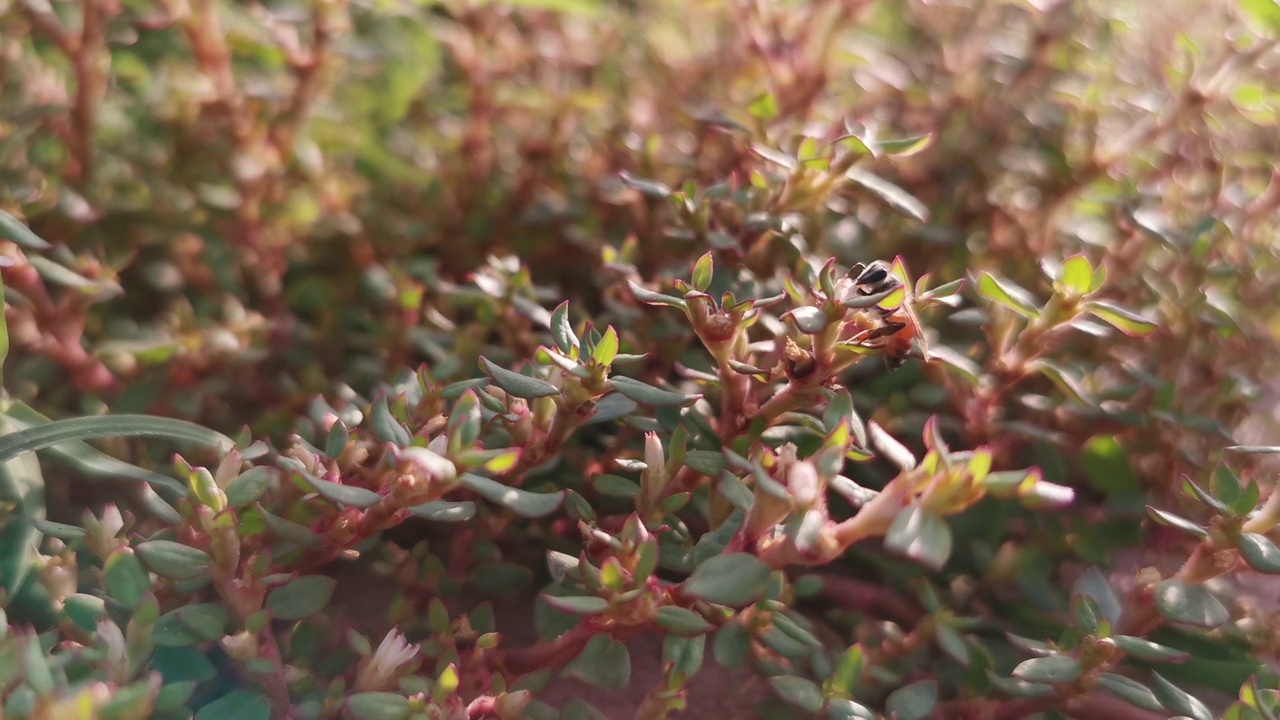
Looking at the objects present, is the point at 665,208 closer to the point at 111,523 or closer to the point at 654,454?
the point at 654,454

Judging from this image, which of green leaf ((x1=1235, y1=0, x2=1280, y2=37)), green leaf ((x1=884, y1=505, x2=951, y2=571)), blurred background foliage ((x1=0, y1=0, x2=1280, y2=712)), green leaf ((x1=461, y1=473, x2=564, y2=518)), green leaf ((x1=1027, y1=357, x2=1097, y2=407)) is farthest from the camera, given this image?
green leaf ((x1=1235, y1=0, x2=1280, y2=37))

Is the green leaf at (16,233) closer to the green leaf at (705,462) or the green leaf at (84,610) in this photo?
→ the green leaf at (84,610)

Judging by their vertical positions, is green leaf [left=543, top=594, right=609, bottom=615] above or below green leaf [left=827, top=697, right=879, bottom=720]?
above

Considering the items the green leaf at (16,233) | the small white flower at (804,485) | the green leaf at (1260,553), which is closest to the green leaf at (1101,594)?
the green leaf at (1260,553)

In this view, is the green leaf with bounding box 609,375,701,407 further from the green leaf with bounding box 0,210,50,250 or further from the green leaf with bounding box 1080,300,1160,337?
the green leaf with bounding box 0,210,50,250

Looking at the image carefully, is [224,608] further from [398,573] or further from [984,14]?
[984,14]

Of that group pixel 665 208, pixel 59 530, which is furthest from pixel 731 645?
pixel 665 208

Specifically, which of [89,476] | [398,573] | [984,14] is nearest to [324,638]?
[398,573]

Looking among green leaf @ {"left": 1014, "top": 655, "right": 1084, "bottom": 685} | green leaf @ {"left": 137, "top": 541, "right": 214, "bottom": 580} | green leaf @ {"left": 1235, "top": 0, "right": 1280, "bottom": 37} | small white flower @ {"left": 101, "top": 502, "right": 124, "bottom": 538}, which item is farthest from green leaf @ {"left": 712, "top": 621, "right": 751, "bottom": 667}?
green leaf @ {"left": 1235, "top": 0, "right": 1280, "bottom": 37}
